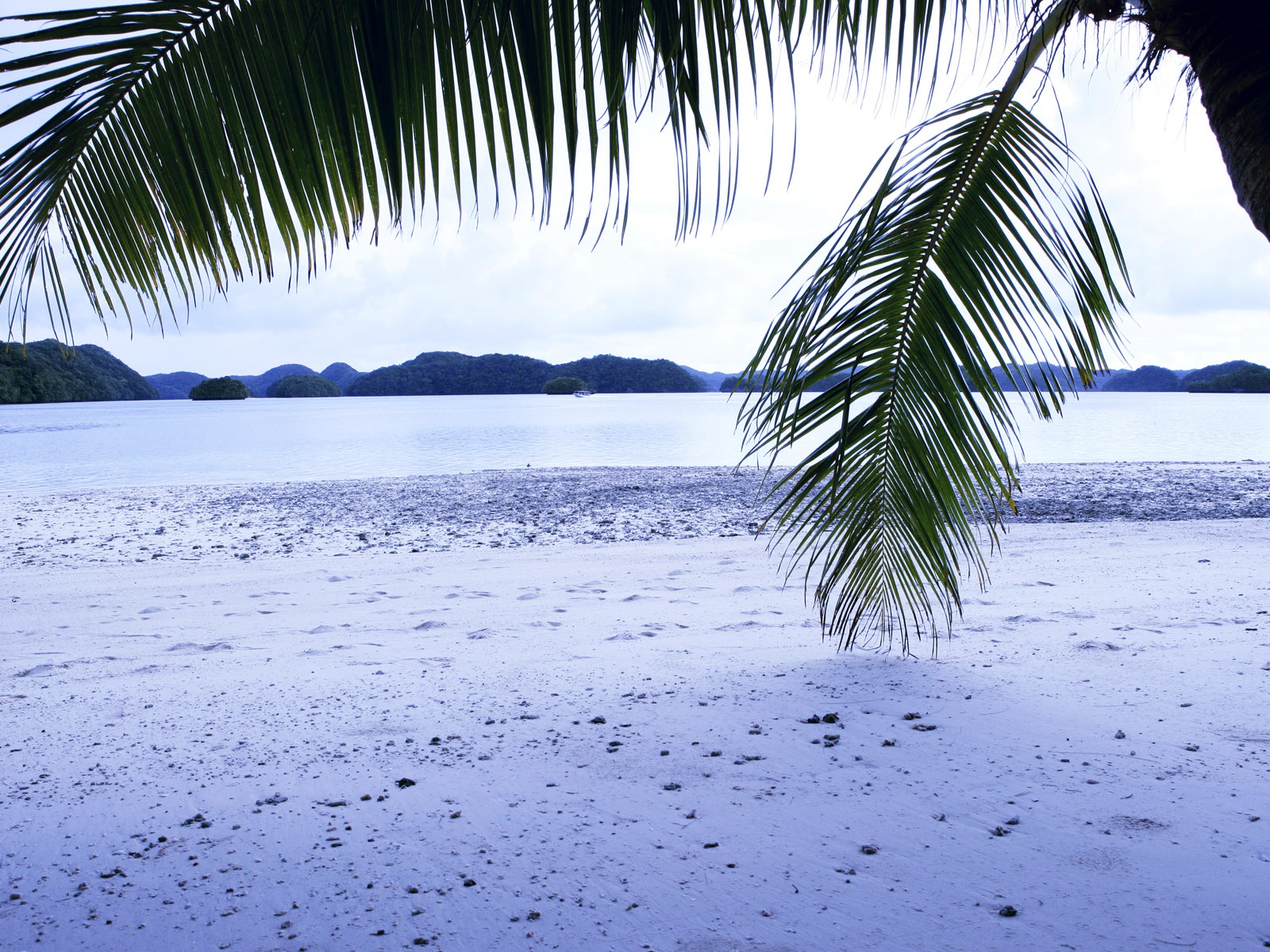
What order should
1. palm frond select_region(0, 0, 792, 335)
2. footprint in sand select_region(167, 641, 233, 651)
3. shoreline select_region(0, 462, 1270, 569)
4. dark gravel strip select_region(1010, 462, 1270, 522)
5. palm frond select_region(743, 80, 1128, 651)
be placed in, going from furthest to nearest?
dark gravel strip select_region(1010, 462, 1270, 522)
shoreline select_region(0, 462, 1270, 569)
footprint in sand select_region(167, 641, 233, 651)
palm frond select_region(743, 80, 1128, 651)
palm frond select_region(0, 0, 792, 335)

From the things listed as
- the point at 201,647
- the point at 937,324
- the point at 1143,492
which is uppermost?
the point at 937,324

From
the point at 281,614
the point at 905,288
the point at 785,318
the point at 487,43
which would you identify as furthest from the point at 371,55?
the point at 281,614

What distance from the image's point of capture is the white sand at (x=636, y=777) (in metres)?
1.86

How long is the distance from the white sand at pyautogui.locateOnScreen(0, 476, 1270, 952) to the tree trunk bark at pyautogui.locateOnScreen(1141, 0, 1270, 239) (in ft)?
5.23

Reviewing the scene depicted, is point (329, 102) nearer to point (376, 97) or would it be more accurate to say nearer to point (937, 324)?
point (376, 97)

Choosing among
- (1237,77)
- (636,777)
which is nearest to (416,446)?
(636,777)

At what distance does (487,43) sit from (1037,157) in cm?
192

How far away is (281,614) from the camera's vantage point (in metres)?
4.98

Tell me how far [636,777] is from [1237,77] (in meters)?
2.35

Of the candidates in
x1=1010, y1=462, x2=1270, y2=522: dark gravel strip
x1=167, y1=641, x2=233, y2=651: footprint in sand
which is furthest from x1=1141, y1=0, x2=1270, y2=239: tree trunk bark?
x1=1010, y1=462, x2=1270, y2=522: dark gravel strip

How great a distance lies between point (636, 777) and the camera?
2570mm

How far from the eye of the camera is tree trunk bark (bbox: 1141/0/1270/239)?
60.9 inches

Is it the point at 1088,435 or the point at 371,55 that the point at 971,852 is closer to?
the point at 371,55

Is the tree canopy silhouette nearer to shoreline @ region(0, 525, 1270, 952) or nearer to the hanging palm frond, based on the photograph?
the hanging palm frond
